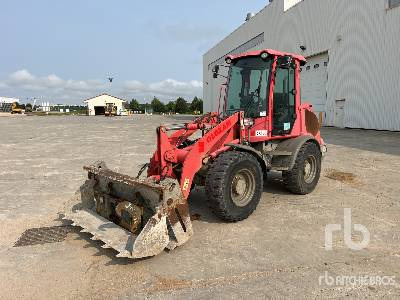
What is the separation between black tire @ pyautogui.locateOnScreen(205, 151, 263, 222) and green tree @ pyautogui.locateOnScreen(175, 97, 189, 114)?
10045cm

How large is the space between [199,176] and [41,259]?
248 cm

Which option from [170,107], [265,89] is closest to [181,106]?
[170,107]

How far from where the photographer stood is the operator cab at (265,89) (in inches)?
237

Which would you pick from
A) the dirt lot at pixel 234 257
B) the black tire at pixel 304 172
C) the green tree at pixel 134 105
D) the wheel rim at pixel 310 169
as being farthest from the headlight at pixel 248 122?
the green tree at pixel 134 105

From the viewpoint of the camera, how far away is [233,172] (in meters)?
5.00

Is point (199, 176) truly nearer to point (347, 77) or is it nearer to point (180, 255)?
point (180, 255)

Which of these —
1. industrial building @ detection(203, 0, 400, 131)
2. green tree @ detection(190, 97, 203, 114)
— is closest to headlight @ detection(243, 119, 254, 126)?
industrial building @ detection(203, 0, 400, 131)

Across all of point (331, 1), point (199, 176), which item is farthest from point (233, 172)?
point (331, 1)

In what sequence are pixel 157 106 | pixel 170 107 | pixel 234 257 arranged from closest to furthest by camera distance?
pixel 234 257 < pixel 170 107 < pixel 157 106

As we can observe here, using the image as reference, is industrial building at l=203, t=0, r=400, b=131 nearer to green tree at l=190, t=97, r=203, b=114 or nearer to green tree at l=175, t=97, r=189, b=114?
green tree at l=190, t=97, r=203, b=114

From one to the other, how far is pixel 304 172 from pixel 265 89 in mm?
1917

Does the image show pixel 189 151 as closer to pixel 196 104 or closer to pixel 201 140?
pixel 201 140

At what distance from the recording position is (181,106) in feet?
350

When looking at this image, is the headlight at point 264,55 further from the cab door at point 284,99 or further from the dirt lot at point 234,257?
the dirt lot at point 234,257
